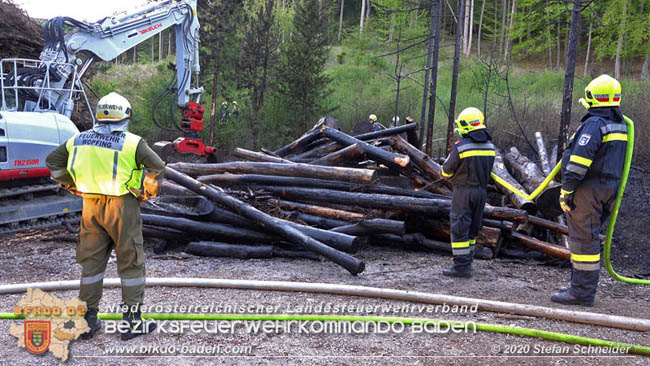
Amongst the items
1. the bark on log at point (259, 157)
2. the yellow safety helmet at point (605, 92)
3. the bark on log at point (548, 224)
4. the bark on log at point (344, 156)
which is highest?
the yellow safety helmet at point (605, 92)

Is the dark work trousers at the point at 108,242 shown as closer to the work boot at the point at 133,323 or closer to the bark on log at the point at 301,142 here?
the work boot at the point at 133,323

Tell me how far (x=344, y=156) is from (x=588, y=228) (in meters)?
4.79

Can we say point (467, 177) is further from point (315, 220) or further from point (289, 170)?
point (289, 170)

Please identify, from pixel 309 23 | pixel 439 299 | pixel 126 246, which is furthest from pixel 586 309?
pixel 309 23

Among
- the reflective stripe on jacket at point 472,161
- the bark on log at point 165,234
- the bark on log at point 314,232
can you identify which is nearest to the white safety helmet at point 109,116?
the bark on log at point 314,232

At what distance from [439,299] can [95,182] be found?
11.1 feet

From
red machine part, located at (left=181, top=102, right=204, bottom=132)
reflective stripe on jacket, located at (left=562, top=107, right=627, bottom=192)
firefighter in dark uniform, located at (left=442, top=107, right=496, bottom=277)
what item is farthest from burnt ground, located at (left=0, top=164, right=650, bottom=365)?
red machine part, located at (left=181, top=102, right=204, bottom=132)

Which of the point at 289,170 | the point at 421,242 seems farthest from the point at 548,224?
the point at 289,170

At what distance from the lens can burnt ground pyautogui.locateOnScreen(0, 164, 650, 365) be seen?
398 centimetres

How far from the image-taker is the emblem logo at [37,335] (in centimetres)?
407

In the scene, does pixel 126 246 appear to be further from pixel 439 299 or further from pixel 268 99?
pixel 268 99

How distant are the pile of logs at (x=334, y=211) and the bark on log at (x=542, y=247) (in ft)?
0.05

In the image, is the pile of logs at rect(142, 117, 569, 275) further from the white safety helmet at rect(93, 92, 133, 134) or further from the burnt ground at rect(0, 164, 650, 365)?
the white safety helmet at rect(93, 92, 133, 134)

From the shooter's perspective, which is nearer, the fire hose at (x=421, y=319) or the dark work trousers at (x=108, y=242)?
the dark work trousers at (x=108, y=242)
